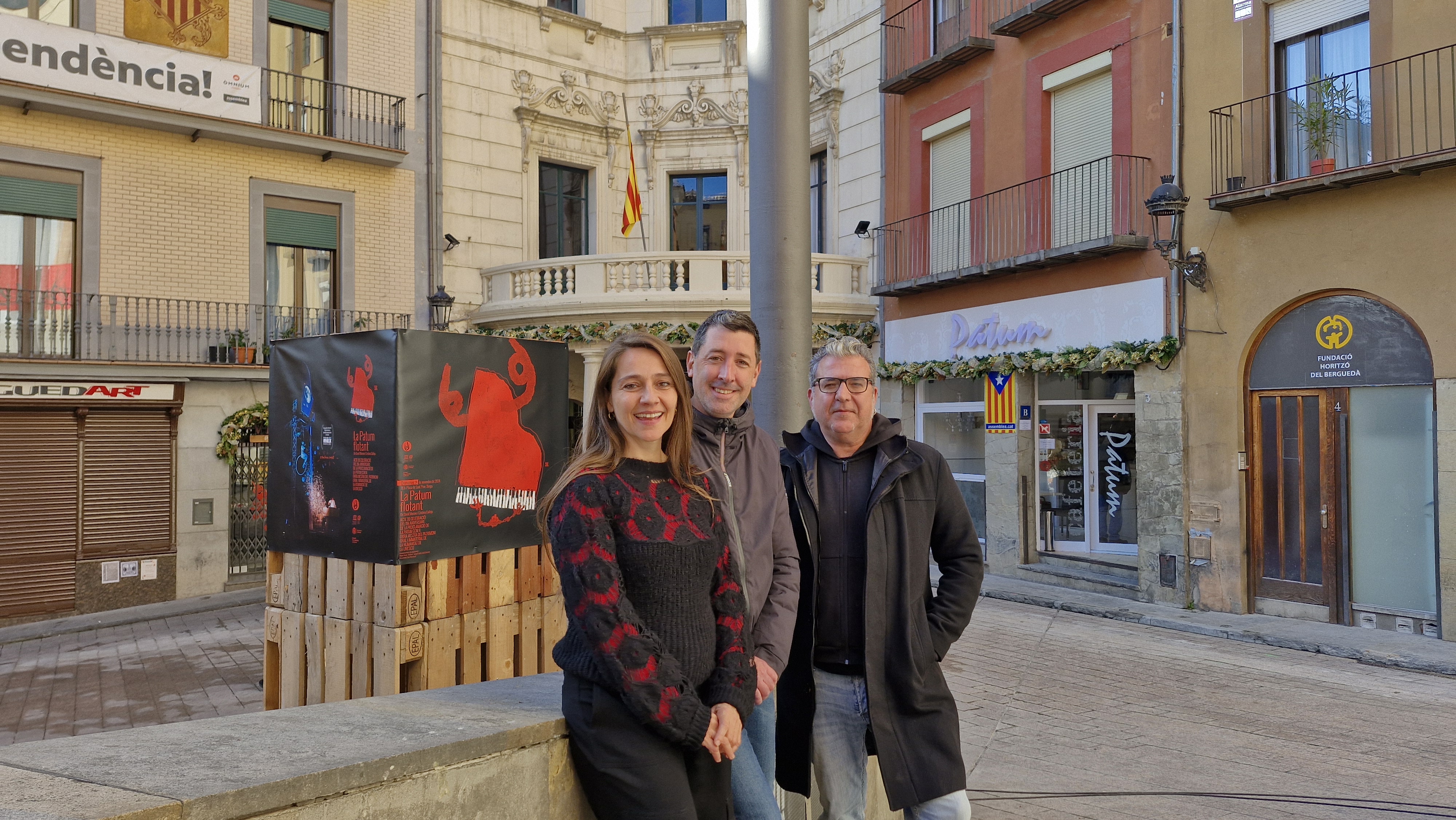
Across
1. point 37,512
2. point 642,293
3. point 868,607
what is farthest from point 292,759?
point 642,293

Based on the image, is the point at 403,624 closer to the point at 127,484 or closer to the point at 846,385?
the point at 846,385

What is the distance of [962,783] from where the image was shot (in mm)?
3299

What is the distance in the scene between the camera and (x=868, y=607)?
3.26m

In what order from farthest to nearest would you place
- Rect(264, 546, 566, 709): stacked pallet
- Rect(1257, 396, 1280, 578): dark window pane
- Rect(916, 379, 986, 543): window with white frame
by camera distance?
Rect(916, 379, 986, 543): window with white frame < Rect(1257, 396, 1280, 578): dark window pane < Rect(264, 546, 566, 709): stacked pallet

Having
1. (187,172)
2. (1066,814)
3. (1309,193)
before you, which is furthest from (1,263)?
(1309,193)

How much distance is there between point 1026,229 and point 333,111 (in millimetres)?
11204

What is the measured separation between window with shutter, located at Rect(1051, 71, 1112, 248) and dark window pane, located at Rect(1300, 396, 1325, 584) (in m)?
3.56

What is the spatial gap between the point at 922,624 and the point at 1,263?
51.9 ft

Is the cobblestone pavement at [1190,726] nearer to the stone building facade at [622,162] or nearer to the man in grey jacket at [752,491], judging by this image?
the man in grey jacket at [752,491]

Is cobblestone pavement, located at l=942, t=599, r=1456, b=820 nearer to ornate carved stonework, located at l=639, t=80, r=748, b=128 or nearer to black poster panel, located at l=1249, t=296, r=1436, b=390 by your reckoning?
black poster panel, located at l=1249, t=296, r=1436, b=390

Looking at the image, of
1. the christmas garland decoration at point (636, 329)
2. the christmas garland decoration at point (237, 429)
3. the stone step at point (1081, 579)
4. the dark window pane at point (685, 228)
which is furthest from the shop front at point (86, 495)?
the stone step at point (1081, 579)

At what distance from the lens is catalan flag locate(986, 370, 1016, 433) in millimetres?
15344

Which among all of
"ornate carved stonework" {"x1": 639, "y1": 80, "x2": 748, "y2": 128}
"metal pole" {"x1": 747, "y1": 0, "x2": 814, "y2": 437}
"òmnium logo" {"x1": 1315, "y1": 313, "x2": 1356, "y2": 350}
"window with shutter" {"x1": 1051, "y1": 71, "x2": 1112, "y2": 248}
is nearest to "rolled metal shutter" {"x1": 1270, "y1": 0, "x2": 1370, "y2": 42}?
"window with shutter" {"x1": 1051, "y1": 71, "x2": 1112, "y2": 248}

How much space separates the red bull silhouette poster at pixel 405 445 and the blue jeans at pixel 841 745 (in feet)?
7.97
